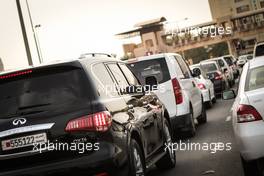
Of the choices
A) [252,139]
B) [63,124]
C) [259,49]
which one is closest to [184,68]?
[252,139]

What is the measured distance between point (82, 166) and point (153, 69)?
22.5ft

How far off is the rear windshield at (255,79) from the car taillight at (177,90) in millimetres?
4432

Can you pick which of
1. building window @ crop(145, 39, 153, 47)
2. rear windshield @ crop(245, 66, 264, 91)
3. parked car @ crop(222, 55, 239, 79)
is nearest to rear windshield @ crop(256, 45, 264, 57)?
parked car @ crop(222, 55, 239, 79)

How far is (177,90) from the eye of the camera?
12.4 meters

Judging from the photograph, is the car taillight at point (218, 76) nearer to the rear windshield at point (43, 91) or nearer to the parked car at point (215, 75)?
the parked car at point (215, 75)

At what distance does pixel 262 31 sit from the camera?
12025 cm

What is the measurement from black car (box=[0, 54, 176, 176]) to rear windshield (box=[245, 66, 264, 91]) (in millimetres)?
1673

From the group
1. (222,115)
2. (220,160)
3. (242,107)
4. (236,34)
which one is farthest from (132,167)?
(236,34)

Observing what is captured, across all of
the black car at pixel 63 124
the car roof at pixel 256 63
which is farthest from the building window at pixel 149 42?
the black car at pixel 63 124

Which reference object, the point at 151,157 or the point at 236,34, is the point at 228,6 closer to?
the point at 236,34

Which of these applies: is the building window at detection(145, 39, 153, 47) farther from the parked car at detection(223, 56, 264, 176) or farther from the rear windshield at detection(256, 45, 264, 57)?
the parked car at detection(223, 56, 264, 176)

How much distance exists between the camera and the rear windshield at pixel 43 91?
6.04 metres

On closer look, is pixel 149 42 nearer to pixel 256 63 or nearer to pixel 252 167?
pixel 256 63

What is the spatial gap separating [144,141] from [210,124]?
7.94 m
